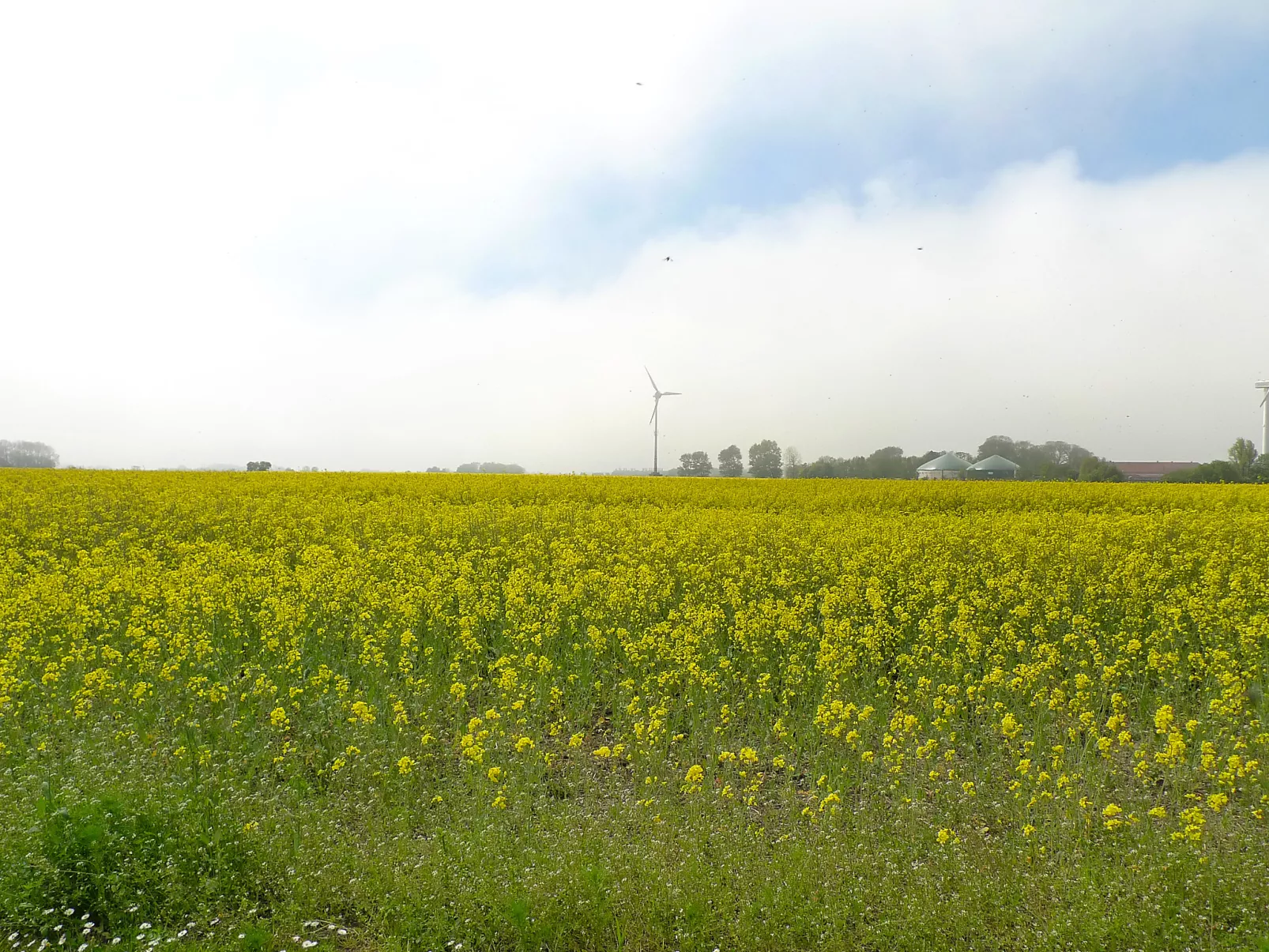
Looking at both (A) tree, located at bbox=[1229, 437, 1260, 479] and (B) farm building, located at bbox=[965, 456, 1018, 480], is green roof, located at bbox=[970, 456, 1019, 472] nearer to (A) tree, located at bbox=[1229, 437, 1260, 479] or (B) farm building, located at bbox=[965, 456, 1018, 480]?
(B) farm building, located at bbox=[965, 456, 1018, 480]

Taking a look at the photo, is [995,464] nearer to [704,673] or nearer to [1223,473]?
[1223,473]

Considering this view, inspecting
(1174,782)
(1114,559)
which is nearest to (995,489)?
(1114,559)

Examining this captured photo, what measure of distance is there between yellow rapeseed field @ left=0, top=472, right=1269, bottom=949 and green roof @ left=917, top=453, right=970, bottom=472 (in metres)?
72.7

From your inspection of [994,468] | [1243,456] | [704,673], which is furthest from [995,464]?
[704,673]

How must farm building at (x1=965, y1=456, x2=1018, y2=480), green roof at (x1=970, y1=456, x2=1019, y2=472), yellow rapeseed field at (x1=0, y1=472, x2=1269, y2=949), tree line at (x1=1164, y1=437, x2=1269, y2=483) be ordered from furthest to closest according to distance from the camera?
green roof at (x1=970, y1=456, x2=1019, y2=472) → farm building at (x1=965, y1=456, x2=1018, y2=480) → tree line at (x1=1164, y1=437, x2=1269, y2=483) → yellow rapeseed field at (x1=0, y1=472, x2=1269, y2=949)

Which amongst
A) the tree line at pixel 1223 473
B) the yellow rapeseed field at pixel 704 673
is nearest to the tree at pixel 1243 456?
the tree line at pixel 1223 473

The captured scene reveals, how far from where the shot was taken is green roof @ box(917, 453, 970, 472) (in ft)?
273

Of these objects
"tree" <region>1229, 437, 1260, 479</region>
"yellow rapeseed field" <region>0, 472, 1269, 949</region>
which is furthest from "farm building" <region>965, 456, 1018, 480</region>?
"yellow rapeseed field" <region>0, 472, 1269, 949</region>

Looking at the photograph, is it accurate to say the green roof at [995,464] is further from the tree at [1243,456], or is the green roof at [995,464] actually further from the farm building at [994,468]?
the tree at [1243,456]

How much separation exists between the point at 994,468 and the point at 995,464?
1721mm

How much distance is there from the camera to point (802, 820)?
5102mm

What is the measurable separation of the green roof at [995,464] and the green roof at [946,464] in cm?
151

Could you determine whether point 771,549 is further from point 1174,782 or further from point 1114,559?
point 1174,782

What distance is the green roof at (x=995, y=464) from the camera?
80.5m
